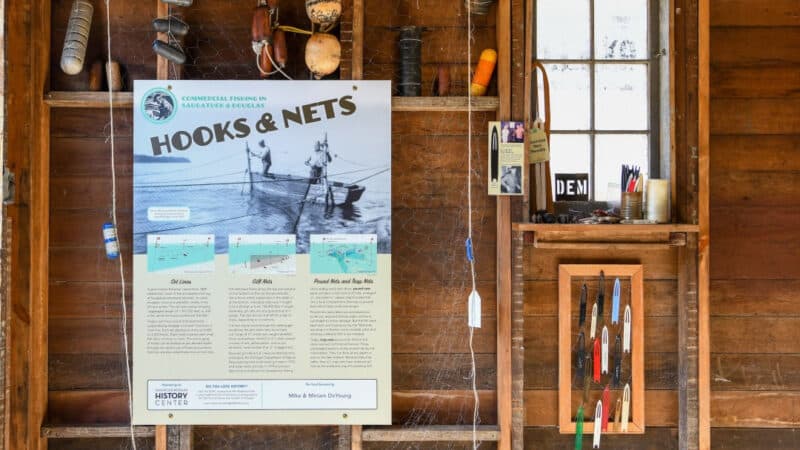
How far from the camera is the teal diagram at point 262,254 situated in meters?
2.09

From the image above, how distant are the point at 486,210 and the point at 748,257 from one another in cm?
91

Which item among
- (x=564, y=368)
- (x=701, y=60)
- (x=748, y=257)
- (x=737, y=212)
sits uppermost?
(x=701, y=60)

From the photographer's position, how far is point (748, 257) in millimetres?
2184

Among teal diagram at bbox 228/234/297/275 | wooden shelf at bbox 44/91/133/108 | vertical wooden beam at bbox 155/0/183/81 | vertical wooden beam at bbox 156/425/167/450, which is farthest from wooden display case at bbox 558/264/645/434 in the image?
wooden shelf at bbox 44/91/133/108

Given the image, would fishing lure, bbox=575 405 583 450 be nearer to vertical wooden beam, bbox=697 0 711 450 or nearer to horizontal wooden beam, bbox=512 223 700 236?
vertical wooden beam, bbox=697 0 711 450

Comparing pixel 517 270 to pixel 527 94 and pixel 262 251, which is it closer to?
pixel 527 94

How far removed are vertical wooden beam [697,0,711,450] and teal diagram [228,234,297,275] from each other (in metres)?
1.34

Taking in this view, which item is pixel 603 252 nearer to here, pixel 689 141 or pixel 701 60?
pixel 689 141

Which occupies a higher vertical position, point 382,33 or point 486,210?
point 382,33

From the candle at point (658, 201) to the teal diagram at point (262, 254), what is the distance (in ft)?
3.85

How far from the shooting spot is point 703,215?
212cm

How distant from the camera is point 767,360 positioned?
2199mm

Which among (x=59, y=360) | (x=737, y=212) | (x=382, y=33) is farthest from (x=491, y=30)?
(x=59, y=360)

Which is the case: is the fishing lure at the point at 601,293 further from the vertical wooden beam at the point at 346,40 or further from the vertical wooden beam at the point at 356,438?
the vertical wooden beam at the point at 346,40
